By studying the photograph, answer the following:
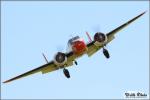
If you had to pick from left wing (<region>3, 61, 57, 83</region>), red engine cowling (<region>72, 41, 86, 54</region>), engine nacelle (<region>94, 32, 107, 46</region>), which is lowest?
left wing (<region>3, 61, 57, 83</region>)

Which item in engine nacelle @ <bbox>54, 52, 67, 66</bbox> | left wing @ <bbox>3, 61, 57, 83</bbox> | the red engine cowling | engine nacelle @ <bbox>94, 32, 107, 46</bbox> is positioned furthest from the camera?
left wing @ <bbox>3, 61, 57, 83</bbox>

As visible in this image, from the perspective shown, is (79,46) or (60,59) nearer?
(79,46)

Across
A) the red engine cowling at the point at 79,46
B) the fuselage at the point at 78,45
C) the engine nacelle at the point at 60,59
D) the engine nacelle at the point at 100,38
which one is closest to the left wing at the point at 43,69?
the engine nacelle at the point at 60,59

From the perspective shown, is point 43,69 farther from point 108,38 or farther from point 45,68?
point 108,38

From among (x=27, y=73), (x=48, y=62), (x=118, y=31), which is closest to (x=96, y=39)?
(x=118, y=31)

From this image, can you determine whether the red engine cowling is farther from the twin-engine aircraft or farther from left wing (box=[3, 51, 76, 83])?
left wing (box=[3, 51, 76, 83])

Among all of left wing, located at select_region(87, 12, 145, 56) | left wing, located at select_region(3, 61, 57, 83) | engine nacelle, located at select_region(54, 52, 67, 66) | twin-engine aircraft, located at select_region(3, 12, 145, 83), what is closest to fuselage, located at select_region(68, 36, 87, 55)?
twin-engine aircraft, located at select_region(3, 12, 145, 83)

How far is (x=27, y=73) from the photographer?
45688 mm

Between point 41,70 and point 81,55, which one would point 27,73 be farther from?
point 81,55

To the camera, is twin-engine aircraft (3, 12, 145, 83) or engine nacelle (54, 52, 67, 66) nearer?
twin-engine aircraft (3, 12, 145, 83)

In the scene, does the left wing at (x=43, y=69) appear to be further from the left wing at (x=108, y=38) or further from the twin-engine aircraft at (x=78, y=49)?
the left wing at (x=108, y=38)

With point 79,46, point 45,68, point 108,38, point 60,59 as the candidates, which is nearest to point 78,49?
point 79,46

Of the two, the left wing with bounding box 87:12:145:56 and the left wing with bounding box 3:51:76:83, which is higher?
the left wing with bounding box 87:12:145:56

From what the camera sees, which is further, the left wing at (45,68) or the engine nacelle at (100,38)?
the left wing at (45,68)
